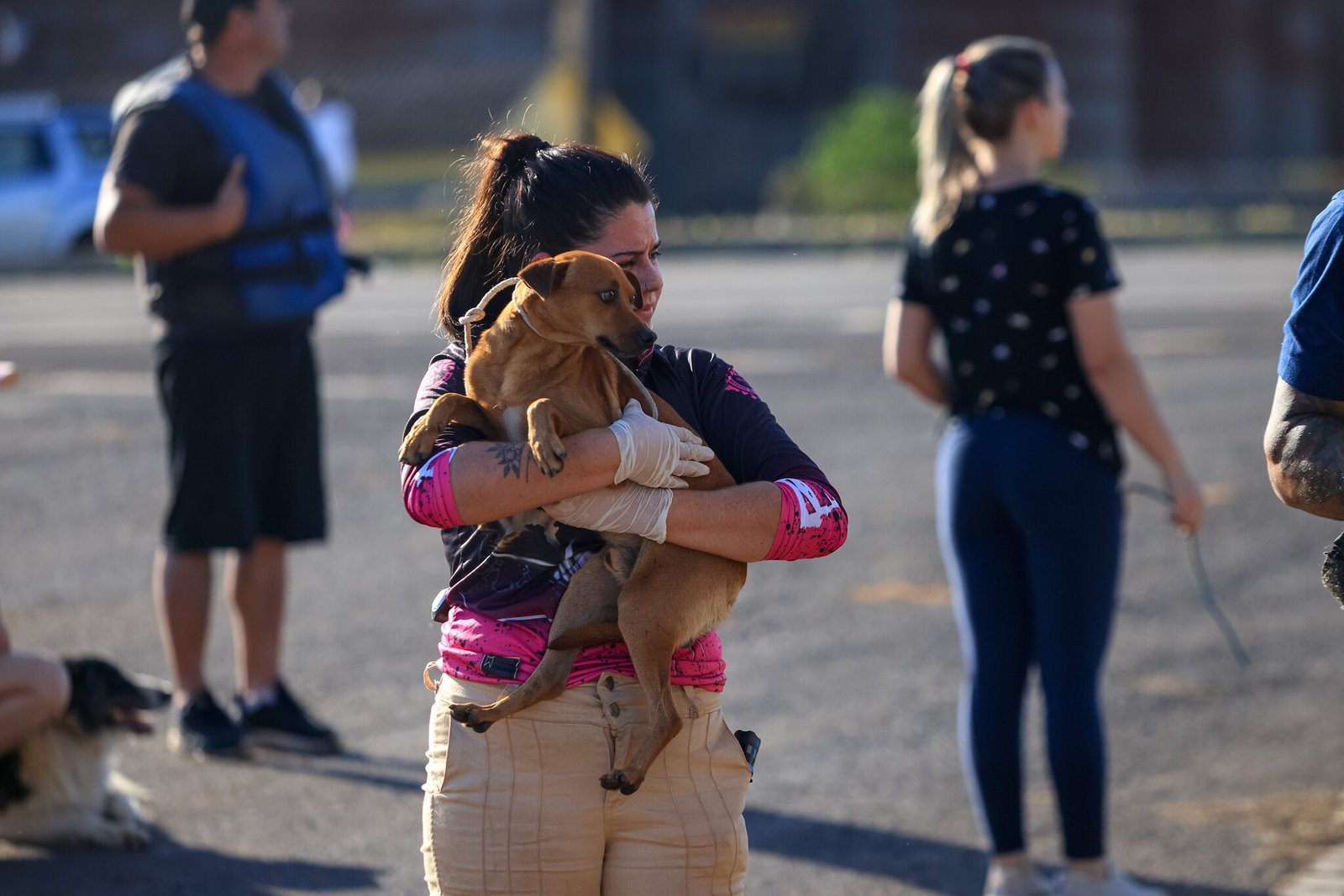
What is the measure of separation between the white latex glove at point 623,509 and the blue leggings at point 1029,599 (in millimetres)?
1855

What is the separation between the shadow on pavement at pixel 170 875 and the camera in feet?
14.9

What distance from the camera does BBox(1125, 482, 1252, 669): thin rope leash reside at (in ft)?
15.8

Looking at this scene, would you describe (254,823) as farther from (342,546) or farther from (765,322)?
(765,322)

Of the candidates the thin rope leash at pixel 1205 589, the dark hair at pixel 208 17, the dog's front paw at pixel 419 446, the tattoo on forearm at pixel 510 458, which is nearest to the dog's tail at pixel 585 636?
the tattoo on forearm at pixel 510 458

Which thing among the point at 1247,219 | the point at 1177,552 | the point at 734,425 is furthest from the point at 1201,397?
the point at 1247,219

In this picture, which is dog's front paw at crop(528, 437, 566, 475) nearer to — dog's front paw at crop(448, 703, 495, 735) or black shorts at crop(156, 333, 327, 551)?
dog's front paw at crop(448, 703, 495, 735)

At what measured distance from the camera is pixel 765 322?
1709cm

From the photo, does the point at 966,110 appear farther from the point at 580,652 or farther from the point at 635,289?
the point at 580,652

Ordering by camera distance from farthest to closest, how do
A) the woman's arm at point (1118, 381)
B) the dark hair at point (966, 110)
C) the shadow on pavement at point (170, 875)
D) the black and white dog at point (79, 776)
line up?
the black and white dog at point (79, 776) → the shadow on pavement at point (170, 875) → the dark hair at point (966, 110) → the woman's arm at point (1118, 381)

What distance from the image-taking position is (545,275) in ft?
8.74

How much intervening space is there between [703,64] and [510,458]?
34.2 meters

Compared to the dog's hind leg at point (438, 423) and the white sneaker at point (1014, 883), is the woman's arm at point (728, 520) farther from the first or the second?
the white sneaker at point (1014, 883)

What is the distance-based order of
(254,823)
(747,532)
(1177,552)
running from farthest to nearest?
1. (1177,552)
2. (254,823)
3. (747,532)

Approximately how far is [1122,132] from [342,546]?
101ft
